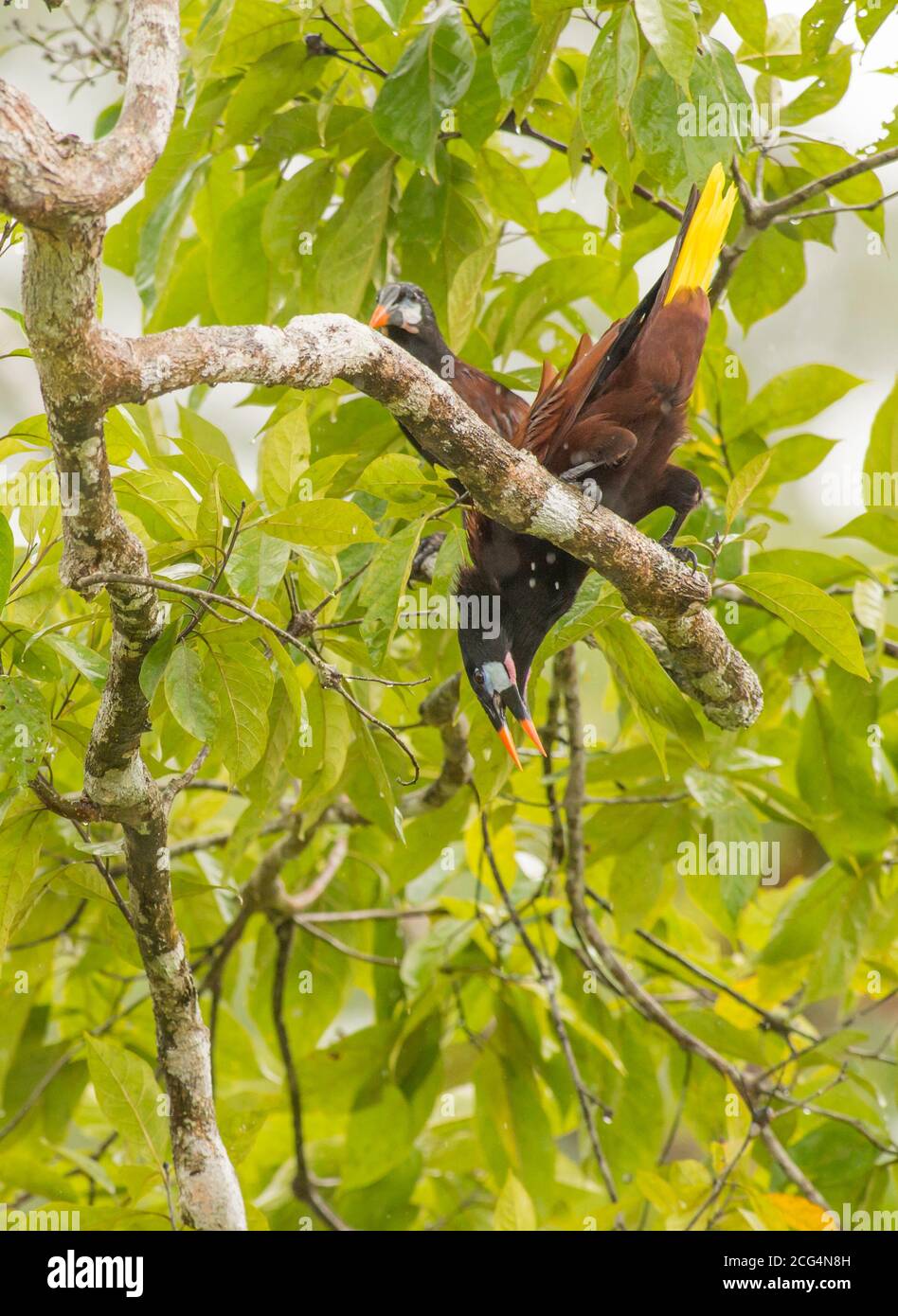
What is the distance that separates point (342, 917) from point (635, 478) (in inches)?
48.3

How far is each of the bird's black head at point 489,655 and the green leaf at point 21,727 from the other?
0.71 m

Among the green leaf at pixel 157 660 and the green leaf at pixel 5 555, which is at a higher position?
the green leaf at pixel 5 555

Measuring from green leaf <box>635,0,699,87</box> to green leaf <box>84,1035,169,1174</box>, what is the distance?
1.44 meters

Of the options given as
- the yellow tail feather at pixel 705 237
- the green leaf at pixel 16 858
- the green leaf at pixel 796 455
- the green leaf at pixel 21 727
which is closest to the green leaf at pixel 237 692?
the green leaf at pixel 21 727

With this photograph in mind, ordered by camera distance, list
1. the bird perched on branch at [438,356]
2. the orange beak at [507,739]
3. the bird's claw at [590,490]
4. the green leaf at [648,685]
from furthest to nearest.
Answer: the bird perched on branch at [438,356] → the bird's claw at [590,490] → the orange beak at [507,739] → the green leaf at [648,685]

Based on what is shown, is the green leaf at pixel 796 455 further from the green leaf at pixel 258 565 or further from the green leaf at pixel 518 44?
the green leaf at pixel 258 565

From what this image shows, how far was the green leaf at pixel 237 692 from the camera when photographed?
1.43m

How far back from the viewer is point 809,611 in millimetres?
1658

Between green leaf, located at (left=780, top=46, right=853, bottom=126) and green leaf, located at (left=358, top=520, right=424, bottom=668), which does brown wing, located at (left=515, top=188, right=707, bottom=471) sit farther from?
green leaf, located at (left=358, top=520, right=424, bottom=668)

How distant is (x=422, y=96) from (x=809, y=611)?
0.94m

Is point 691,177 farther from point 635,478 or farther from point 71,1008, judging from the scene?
point 71,1008

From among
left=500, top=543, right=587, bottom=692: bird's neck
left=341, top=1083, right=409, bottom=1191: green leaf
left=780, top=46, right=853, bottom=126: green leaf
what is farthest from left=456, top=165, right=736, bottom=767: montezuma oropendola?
left=341, top=1083, right=409, bottom=1191: green leaf

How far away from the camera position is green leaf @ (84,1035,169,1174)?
1.70 m

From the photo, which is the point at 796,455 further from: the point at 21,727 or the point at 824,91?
the point at 21,727
